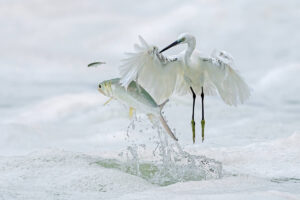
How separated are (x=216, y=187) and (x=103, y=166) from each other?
2.02 metres

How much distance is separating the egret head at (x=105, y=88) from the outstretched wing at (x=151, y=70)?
23cm

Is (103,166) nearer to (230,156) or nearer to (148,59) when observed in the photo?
(148,59)

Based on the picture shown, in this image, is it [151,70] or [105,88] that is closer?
[105,88]

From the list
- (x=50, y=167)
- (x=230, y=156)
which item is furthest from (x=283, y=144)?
(x=50, y=167)

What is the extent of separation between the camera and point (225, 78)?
22.2 ft

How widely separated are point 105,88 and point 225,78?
1970 mm

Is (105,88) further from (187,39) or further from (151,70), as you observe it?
(187,39)

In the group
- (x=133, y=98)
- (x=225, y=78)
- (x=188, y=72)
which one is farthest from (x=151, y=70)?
(x=133, y=98)

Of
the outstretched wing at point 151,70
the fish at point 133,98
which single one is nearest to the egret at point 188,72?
the outstretched wing at point 151,70

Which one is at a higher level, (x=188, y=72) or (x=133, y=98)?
(x=188, y=72)

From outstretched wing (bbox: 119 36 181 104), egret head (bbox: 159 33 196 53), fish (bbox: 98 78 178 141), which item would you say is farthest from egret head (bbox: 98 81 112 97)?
egret head (bbox: 159 33 196 53)

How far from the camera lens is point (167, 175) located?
21.5 ft

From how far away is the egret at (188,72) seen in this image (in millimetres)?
6496

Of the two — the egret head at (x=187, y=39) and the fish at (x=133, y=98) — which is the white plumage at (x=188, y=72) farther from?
the fish at (x=133, y=98)
